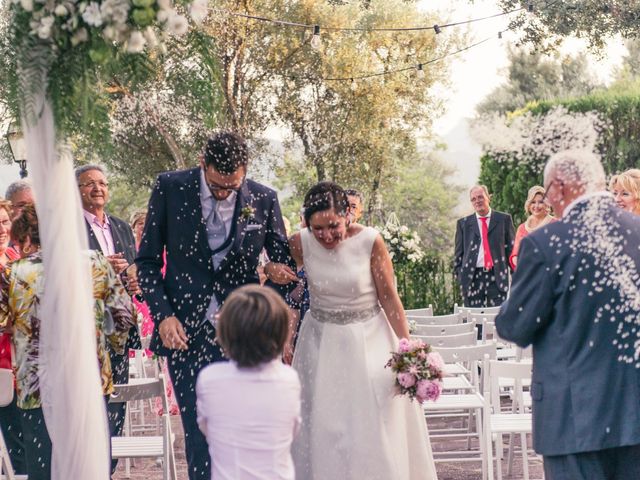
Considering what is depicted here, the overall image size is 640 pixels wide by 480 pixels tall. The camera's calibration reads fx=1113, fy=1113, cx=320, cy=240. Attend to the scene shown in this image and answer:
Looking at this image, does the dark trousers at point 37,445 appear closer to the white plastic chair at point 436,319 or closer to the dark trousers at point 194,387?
the dark trousers at point 194,387

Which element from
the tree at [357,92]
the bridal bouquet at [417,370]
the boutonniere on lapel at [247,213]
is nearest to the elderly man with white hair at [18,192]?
the boutonniere on lapel at [247,213]

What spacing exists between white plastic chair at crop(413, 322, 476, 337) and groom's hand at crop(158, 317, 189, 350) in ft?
10.7

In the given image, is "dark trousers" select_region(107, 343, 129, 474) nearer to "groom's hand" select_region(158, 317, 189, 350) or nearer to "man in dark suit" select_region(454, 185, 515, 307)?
"groom's hand" select_region(158, 317, 189, 350)

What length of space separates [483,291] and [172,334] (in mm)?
8543

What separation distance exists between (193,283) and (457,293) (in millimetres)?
11518

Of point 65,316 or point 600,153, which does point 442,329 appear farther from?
point 600,153

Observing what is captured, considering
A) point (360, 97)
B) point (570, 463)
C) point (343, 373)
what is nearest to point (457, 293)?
point (360, 97)

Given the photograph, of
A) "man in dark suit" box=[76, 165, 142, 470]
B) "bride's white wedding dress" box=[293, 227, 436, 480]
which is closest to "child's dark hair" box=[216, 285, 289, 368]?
"bride's white wedding dress" box=[293, 227, 436, 480]

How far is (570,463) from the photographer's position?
4.18 metres

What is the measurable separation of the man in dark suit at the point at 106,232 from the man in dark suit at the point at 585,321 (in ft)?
9.19

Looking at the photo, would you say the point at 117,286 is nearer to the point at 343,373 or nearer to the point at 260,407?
the point at 343,373

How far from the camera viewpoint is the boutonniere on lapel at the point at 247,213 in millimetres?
5199

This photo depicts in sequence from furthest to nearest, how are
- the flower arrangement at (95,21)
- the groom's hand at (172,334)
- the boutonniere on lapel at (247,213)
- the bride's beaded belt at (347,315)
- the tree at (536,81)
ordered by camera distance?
1. the tree at (536,81)
2. the bride's beaded belt at (347,315)
3. the boutonniere on lapel at (247,213)
4. the groom's hand at (172,334)
5. the flower arrangement at (95,21)

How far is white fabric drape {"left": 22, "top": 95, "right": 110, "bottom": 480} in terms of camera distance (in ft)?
12.5
